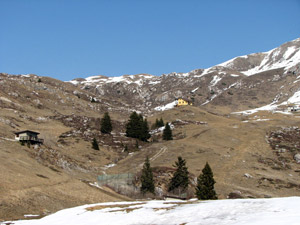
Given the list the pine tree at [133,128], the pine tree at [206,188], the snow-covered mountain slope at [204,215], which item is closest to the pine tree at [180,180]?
the pine tree at [206,188]

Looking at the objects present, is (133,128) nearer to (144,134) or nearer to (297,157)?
(144,134)

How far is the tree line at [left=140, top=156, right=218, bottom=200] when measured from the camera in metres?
62.0

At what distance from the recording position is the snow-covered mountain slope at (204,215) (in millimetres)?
21219

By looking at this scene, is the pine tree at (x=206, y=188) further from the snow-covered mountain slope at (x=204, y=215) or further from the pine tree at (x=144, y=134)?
the pine tree at (x=144, y=134)

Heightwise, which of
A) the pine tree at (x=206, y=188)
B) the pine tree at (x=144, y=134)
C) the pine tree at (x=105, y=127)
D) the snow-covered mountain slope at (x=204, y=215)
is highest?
the pine tree at (x=105, y=127)

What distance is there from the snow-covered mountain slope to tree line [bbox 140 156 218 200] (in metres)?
30.7

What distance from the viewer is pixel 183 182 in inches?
2906

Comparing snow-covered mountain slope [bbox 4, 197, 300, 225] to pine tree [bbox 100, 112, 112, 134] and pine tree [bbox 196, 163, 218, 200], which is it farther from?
pine tree [bbox 100, 112, 112, 134]

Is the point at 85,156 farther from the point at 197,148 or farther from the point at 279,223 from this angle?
the point at 279,223

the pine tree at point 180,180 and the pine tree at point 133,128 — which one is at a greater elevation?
the pine tree at point 133,128

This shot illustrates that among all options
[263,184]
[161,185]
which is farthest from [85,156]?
[263,184]

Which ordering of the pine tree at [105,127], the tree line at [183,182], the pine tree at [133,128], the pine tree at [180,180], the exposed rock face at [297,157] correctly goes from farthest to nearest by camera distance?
1. the pine tree at [133,128]
2. the pine tree at [105,127]
3. the exposed rock face at [297,157]
4. the pine tree at [180,180]
5. the tree line at [183,182]

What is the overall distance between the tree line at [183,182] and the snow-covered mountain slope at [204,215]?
30726 mm

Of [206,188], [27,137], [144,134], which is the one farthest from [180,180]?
[144,134]
